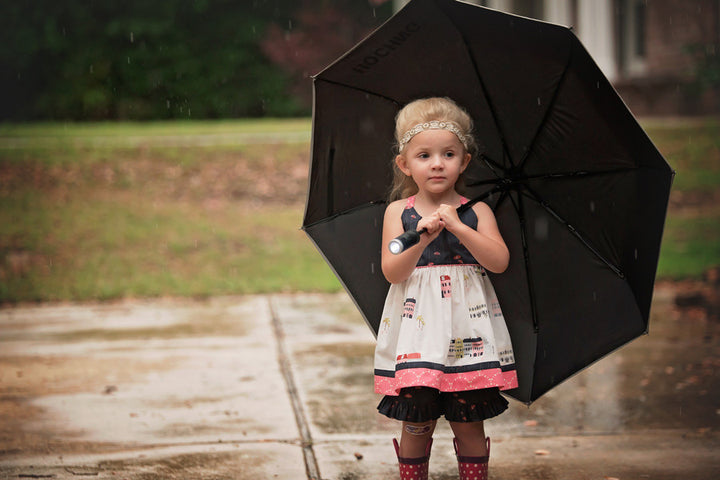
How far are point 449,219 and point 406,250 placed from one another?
0.17 meters

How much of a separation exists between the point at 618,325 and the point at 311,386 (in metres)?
2.44

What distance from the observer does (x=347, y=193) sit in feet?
11.4

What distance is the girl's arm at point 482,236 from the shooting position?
289 cm

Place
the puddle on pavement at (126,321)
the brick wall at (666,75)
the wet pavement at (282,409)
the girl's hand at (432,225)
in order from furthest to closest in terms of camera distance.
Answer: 1. the brick wall at (666,75)
2. the puddle on pavement at (126,321)
3. the wet pavement at (282,409)
4. the girl's hand at (432,225)

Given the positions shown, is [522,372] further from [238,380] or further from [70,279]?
[70,279]

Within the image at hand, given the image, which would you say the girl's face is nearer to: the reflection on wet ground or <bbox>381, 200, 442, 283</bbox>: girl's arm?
<bbox>381, 200, 442, 283</bbox>: girl's arm

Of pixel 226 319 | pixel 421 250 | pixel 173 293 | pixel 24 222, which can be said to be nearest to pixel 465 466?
pixel 421 250

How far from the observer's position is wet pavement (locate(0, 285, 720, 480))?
3.99 m

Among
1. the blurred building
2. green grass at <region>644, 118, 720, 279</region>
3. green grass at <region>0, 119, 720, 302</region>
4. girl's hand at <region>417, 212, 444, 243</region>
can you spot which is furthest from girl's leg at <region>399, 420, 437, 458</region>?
the blurred building

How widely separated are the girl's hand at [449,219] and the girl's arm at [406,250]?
0.7 inches

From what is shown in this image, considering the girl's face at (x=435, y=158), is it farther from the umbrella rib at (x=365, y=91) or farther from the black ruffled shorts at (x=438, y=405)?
the black ruffled shorts at (x=438, y=405)

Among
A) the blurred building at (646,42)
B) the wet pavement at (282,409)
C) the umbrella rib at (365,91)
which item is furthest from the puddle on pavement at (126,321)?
the blurred building at (646,42)

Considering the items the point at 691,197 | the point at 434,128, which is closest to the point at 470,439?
the point at 434,128

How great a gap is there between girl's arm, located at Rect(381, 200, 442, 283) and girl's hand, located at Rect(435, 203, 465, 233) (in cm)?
2
